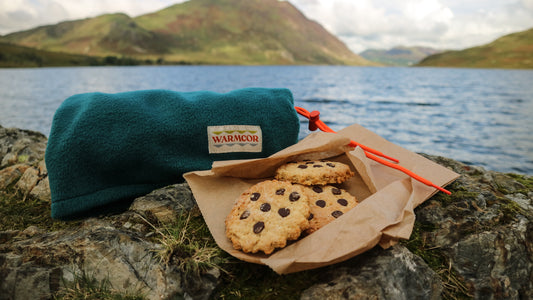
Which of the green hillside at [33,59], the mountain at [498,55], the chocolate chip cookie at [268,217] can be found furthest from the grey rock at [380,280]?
the mountain at [498,55]

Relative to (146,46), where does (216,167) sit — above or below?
below

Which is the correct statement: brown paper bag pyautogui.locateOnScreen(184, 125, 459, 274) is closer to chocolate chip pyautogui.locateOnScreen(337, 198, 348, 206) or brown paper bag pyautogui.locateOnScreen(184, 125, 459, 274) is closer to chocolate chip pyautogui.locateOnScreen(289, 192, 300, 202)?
chocolate chip pyautogui.locateOnScreen(337, 198, 348, 206)

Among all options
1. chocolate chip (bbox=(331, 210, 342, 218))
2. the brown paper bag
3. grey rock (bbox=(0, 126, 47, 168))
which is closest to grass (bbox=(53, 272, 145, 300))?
the brown paper bag

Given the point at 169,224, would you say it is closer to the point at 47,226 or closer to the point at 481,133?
the point at 47,226

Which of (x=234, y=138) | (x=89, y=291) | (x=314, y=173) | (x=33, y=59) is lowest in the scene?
(x=89, y=291)

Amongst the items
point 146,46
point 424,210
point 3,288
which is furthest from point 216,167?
point 146,46

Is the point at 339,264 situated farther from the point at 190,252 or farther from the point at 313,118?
the point at 313,118

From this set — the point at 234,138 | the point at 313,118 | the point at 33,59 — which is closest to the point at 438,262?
the point at 313,118
